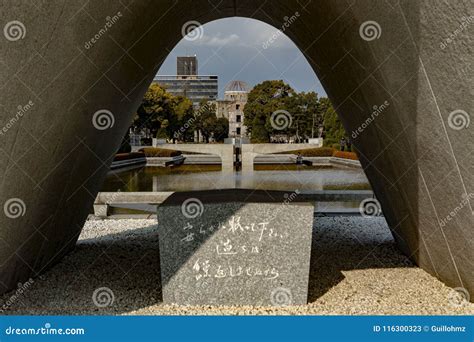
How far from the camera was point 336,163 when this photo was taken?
3647 cm

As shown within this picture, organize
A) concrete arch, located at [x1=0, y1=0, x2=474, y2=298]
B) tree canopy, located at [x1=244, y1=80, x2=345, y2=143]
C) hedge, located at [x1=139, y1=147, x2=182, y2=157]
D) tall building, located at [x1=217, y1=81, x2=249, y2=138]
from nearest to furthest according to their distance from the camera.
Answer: concrete arch, located at [x1=0, y1=0, x2=474, y2=298] → hedge, located at [x1=139, y1=147, x2=182, y2=157] → tree canopy, located at [x1=244, y1=80, x2=345, y2=143] → tall building, located at [x1=217, y1=81, x2=249, y2=138]

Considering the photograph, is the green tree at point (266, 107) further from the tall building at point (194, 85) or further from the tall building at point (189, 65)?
the tall building at point (189, 65)

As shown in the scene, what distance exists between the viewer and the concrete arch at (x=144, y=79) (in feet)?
14.4

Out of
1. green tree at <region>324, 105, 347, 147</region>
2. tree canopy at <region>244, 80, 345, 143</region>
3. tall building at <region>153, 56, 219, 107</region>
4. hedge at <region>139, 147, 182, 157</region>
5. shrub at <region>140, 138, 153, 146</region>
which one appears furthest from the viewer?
tall building at <region>153, 56, 219, 107</region>

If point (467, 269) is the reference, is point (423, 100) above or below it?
above

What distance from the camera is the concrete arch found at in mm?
4379

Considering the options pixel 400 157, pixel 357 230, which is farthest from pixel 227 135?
pixel 400 157

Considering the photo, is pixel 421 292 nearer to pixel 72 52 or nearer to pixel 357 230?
pixel 357 230

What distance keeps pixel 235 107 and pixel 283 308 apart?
7869cm

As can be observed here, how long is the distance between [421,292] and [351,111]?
2.74m

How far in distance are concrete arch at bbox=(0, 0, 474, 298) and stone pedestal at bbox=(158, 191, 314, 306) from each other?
57.3 inches

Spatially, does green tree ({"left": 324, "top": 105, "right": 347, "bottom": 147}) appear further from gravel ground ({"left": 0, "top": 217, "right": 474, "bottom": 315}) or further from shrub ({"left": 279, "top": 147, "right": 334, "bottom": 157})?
gravel ground ({"left": 0, "top": 217, "right": 474, "bottom": 315})

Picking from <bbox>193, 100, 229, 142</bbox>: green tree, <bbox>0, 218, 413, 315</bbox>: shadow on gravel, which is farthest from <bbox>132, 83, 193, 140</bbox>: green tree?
<bbox>0, 218, 413, 315</bbox>: shadow on gravel

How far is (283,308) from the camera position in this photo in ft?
17.2
